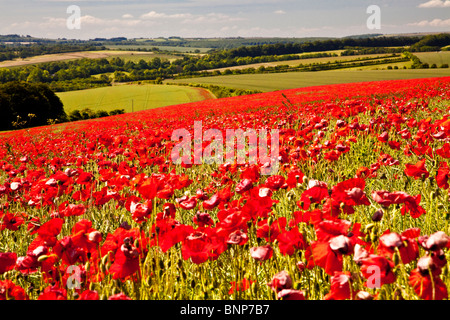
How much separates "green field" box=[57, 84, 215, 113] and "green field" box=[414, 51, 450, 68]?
32.9 metres

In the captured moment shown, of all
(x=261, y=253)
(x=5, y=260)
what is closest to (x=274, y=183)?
(x=261, y=253)

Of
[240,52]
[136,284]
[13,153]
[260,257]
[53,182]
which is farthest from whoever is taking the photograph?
[240,52]

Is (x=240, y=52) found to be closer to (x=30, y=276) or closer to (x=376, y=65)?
(x=376, y=65)

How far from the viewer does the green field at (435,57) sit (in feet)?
165

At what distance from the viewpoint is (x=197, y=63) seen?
307ft

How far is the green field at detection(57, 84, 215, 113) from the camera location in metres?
43.7

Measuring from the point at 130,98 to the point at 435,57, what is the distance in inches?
1830

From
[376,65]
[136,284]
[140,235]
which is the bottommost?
[136,284]

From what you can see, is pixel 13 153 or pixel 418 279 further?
pixel 13 153

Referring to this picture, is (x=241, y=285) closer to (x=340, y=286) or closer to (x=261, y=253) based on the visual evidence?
(x=261, y=253)

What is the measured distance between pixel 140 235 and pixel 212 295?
1.67 feet

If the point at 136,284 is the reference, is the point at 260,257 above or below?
above

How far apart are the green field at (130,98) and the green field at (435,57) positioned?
32884 mm
